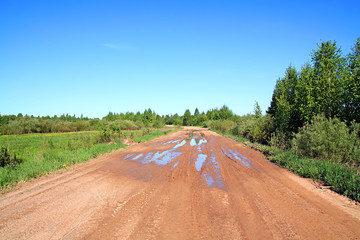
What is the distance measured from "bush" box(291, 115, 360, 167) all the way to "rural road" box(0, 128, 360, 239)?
272 cm

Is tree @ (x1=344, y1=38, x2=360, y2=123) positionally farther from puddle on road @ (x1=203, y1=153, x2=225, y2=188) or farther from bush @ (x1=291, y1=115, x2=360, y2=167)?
puddle on road @ (x1=203, y1=153, x2=225, y2=188)

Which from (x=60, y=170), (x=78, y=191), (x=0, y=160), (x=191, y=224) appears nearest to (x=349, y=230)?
(x=191, y=224)

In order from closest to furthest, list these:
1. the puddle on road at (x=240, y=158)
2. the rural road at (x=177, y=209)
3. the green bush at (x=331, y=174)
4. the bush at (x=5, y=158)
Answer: the rural road at (x=177, y=209) < the green bush at (x=331, y=174) < the bush at (x=5, y=158) < the puddle on road at (x=240, y=158)

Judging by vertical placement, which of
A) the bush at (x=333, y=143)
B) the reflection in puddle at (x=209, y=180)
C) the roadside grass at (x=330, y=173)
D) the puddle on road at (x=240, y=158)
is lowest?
the reflection in puddle at (x=209, y=180)

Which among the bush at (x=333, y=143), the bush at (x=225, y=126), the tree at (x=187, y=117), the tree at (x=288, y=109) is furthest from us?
the tree at (x=187, y=117)

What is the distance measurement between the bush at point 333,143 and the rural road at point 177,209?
2.72 meters

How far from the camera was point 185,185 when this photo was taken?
6.98 m

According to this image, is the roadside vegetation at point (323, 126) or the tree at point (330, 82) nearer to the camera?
the roadside vegetation at point (323, 126)

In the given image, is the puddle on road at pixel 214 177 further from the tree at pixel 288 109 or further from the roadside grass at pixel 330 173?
the tree at pixel 288 109

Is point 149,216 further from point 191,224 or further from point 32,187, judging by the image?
point 32,187

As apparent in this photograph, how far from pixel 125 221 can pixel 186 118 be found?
4169 inches

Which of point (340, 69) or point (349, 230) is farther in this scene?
point (340, 69)

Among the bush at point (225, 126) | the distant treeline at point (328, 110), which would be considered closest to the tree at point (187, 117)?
the bush at point (225, 126)

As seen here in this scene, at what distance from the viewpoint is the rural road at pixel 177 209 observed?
389 centimetres
